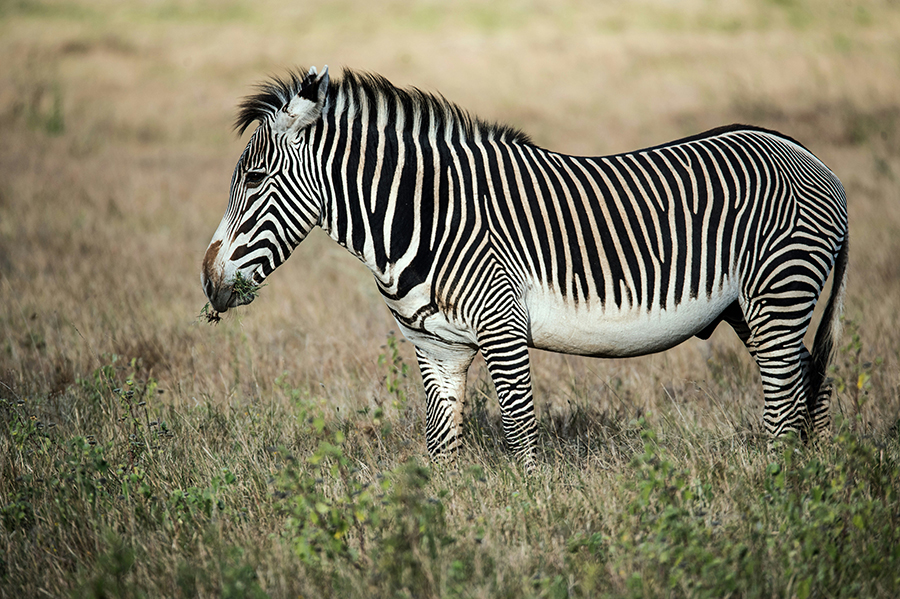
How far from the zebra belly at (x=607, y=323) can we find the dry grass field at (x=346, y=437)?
0.63 meters

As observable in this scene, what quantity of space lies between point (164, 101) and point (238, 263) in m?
20.1

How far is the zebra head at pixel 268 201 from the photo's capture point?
11.9 feet

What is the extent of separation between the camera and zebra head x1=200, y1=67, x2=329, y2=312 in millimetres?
3629

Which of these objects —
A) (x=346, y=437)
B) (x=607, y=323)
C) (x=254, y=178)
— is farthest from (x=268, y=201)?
(x=607, y=323)

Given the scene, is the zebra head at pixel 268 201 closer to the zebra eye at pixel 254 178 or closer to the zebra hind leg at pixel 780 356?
the zebra eye at pixel 254 178

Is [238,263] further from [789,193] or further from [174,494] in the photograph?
[789,193]

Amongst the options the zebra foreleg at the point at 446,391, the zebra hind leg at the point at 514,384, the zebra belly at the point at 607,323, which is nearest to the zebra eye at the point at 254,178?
the zebra foreleg at the point at 446,391

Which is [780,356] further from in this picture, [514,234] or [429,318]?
[429,318]

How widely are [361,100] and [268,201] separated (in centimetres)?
81

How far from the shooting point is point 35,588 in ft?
9.79

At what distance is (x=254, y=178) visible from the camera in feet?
12.1

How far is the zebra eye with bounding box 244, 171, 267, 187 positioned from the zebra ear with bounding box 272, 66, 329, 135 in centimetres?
26

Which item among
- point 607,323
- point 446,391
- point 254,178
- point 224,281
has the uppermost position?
point 254,178

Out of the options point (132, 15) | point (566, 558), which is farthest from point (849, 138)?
point (132, 15)
